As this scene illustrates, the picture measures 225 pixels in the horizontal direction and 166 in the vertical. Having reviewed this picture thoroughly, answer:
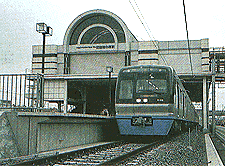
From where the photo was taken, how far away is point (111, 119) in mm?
16531

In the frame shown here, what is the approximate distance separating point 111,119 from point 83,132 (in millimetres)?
3985

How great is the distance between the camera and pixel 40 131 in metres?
9.23

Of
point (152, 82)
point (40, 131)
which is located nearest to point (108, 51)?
point (152, 82)

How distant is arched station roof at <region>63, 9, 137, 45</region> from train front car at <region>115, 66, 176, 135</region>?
112 ft

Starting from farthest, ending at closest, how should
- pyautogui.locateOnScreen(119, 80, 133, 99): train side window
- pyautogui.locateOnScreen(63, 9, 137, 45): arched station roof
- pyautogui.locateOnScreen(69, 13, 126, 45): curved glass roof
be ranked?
1. pyautogui.locateOnScreen(69, 13, 126, 45): curved glass roof
2. pyautogui.locateOnScreen(63, 9, 137, 45): arched station roof
3. pyautogui.locateOnScreen(119, 80, 133, 99): train side window

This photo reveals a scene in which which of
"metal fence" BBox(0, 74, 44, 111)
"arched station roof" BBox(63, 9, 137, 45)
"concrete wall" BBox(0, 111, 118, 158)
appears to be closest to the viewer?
"concrete wall" BBox(0, 111, 118, 158)

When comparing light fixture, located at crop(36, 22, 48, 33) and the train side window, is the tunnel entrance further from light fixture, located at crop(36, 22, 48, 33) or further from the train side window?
the train side window

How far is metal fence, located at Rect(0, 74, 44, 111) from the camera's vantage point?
10.1m

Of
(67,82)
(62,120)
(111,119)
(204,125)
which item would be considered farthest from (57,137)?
(67,82)

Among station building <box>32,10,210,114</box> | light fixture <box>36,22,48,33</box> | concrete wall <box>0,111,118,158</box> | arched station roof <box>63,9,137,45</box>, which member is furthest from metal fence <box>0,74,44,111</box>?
arched station roof <box>63,9,137,45</box>

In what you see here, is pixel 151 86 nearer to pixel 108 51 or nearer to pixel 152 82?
pixel 152 82

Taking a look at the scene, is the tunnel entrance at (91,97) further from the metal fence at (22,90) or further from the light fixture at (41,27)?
the metal fence at (22,90)

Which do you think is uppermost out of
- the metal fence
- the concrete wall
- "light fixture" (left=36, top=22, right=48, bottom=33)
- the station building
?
the station building

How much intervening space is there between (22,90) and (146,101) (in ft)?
18.9
